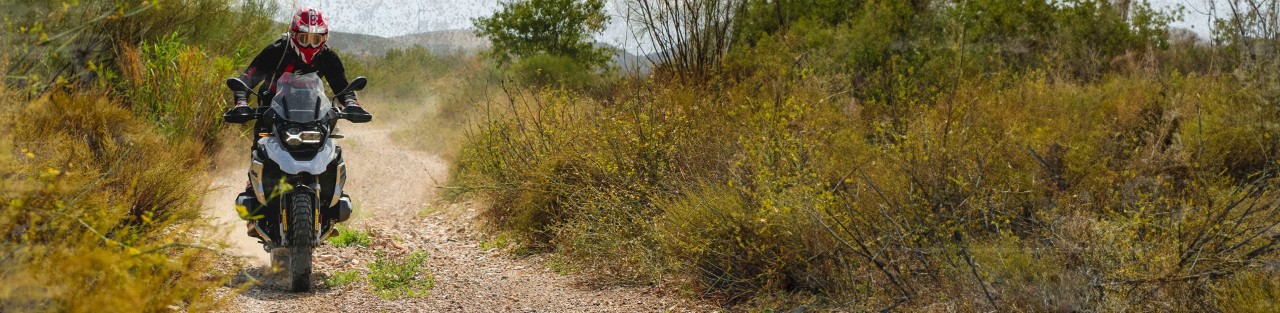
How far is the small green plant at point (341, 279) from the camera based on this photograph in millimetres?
6625

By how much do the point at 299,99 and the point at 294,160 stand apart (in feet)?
1.18

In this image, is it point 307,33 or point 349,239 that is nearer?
point 307,33

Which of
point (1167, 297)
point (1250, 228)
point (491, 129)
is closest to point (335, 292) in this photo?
point (491, 129)

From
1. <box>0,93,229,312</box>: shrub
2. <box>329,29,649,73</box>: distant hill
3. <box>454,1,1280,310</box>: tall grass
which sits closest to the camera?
<box>0,93,229,312</box>: shrub

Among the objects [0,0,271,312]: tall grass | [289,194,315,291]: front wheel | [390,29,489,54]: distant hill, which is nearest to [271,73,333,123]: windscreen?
[289,194,315,291]: front wheel

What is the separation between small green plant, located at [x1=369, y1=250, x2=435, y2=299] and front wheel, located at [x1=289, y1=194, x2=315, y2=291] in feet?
1.53

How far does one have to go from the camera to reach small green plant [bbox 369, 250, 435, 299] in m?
6.46

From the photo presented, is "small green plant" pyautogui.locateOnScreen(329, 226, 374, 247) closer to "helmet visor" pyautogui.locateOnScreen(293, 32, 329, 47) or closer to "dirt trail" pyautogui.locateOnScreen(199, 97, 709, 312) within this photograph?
"dirt trail" pyautogui.locateOnScreen(199, 97, 709, 312)

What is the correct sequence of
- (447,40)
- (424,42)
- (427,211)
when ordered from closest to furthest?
(427,211) → (424,42) → (447,40)

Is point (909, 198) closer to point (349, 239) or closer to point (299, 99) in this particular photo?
point (299, 99)

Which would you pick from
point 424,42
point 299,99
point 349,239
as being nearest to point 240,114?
point 299,99

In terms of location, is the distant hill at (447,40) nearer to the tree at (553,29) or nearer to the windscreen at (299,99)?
the tree at (553,29)

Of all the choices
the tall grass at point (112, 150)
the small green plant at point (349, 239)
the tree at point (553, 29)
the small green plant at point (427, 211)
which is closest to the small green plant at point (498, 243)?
the small green plant at point (349, 239)

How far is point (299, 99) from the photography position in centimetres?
619
